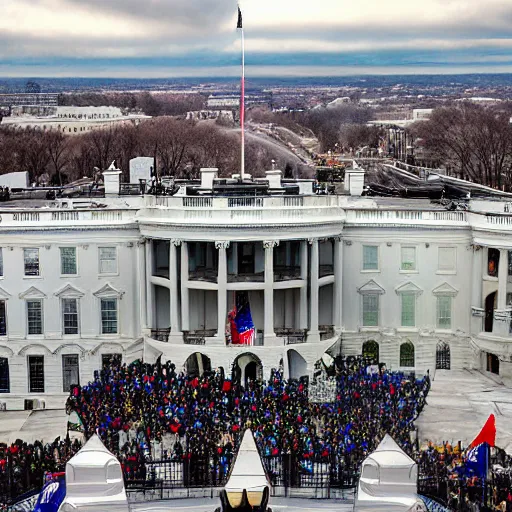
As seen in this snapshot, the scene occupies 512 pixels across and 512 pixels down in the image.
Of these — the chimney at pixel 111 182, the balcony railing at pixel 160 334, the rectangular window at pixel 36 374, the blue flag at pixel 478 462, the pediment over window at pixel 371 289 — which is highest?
the chimney at pixel 111 182

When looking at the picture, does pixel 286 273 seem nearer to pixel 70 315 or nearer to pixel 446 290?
pixel 446 290

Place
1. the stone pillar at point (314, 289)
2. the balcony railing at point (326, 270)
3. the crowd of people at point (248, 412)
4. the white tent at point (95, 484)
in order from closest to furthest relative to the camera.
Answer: the white tent at point (95, 484) → the crowd of people at point (248, 412) → the stone pillar at point (314, 289) → the balcony railing at point (326, 270)

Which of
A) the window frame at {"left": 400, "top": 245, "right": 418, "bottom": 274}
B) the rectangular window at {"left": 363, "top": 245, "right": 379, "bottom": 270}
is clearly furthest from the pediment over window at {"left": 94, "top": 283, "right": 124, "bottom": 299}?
the window frame at {"left": 400, "top": 245, "right": 418, "bottom": 274}

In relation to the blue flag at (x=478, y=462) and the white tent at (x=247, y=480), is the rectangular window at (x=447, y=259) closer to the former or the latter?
the blue flag at (x=478, y=462)

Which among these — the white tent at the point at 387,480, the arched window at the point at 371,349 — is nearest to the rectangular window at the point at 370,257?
the arched window at the point at 371,349

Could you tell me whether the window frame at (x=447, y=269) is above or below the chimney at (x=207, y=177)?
below

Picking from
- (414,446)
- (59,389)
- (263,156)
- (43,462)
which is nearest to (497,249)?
(414,446)

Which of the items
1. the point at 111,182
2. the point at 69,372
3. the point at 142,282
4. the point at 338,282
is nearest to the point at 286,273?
the point at 338,282

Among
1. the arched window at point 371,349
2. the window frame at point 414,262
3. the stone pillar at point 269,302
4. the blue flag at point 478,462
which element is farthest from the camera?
the arched window at point 371,349
